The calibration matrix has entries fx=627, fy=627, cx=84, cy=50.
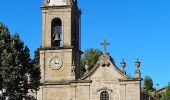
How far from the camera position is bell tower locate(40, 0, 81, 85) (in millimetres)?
60094

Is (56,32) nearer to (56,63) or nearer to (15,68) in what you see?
(56,63)

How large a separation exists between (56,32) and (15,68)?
16.4m

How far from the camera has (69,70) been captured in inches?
2359

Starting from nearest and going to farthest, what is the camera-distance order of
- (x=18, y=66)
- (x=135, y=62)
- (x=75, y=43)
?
(x=18, y=66)
(x=135, y=62)
(x=75, y=43)

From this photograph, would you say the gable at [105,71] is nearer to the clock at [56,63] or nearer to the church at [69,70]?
the church at [69,70]

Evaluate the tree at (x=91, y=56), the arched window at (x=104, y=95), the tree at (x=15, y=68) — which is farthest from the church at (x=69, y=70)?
the tree at (x=91, y=56)

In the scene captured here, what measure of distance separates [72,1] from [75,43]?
165 inches

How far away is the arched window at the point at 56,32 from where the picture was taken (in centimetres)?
6122

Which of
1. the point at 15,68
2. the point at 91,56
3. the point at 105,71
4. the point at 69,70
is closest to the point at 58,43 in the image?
the point at 69,70

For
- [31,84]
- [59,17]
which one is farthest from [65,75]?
[31,84]

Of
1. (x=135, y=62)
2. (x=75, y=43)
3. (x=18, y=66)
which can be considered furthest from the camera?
(x=75, y=43)

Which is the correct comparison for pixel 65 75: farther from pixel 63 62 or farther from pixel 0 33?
pixel 0 33

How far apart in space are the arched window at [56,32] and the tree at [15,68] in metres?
13.1

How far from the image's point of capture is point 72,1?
202 feet
